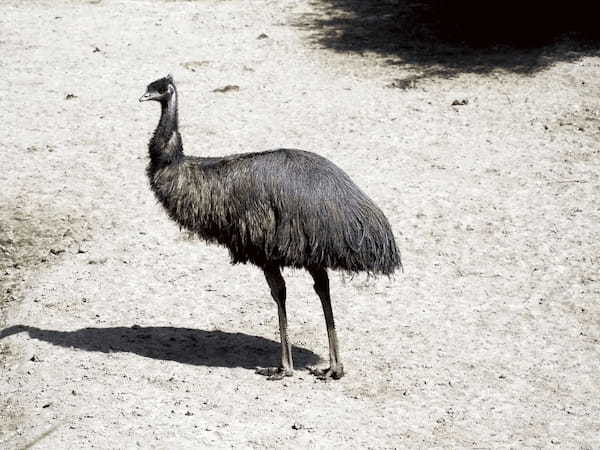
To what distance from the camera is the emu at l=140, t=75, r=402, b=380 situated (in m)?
6.62

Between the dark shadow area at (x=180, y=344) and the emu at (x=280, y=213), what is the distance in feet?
1.03

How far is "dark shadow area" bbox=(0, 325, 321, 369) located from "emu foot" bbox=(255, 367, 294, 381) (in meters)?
0.17

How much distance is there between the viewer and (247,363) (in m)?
7.16

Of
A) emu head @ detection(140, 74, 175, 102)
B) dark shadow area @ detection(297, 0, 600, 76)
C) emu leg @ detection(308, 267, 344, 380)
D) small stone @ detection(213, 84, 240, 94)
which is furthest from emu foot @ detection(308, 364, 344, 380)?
dark shadow area @ detection(297, 0, 600, 76)

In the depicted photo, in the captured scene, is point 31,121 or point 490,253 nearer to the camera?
point 490,253

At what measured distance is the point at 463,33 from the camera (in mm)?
14156

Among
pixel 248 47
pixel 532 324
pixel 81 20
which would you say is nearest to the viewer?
pixel 532 324

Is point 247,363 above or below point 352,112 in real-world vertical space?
below

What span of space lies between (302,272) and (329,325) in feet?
5.61

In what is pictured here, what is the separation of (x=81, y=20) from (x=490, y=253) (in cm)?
850

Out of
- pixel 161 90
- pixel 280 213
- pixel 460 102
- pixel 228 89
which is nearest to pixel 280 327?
pixel 280 213

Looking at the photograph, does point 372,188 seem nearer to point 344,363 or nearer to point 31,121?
point 344,363

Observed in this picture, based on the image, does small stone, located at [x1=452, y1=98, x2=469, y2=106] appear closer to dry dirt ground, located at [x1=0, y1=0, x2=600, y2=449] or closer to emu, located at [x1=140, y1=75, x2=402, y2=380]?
dry dirt ground, located at [x1=0, y1=0, x2=600, y2=449]

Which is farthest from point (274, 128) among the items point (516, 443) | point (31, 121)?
point (516, 443)
